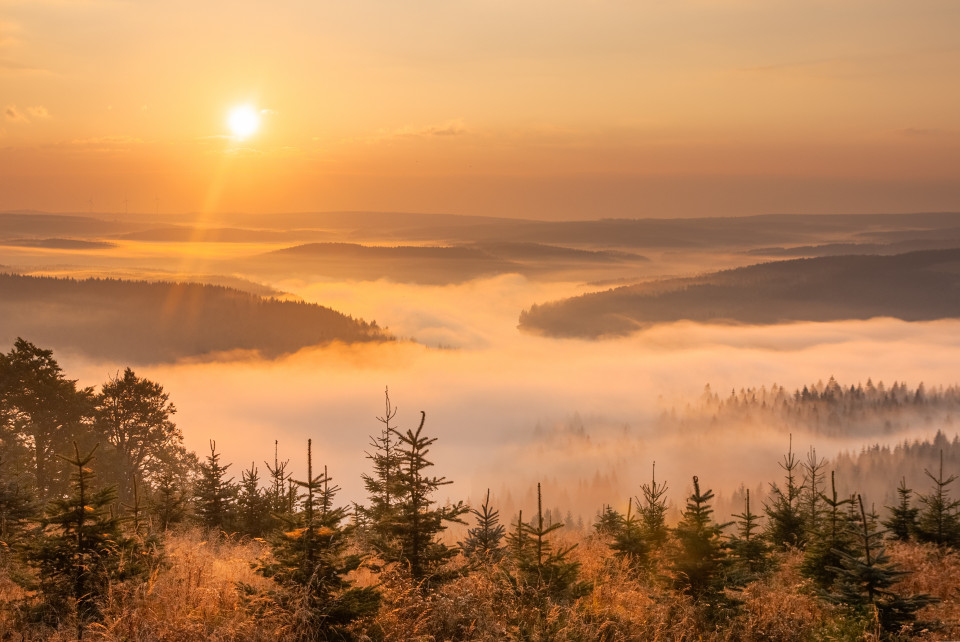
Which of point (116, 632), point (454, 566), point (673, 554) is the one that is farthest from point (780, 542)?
point (116, 632)

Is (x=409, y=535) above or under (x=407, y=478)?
under

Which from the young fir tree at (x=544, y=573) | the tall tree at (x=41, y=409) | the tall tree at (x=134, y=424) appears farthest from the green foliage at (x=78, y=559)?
the tall tree at (x=134, y=424)

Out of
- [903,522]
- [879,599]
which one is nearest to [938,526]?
[903,522]

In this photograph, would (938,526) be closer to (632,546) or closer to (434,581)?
(632,546)

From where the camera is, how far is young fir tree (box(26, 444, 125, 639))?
28.8 ft

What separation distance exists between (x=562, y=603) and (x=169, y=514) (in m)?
15.3

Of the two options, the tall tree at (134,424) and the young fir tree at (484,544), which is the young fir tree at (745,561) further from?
the tall tree at (134,424)

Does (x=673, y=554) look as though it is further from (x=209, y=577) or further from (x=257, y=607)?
(x=209, y=577)

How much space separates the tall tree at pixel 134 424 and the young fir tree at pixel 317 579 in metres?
38.6

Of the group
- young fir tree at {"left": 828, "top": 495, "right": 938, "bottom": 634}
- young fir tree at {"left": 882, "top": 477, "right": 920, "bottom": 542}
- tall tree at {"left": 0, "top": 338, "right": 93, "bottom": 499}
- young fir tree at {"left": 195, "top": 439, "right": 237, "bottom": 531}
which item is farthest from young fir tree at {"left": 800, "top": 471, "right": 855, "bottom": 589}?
tall tree at {"left": 0, "top": 338, "right": 93, "bottom": 499}

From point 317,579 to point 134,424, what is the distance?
1705 inches

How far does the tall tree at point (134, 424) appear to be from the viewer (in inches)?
1731

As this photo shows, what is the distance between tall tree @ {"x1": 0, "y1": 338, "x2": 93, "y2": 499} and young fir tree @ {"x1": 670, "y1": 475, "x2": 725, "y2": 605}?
37765 millimetres

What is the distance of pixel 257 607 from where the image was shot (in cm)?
853
